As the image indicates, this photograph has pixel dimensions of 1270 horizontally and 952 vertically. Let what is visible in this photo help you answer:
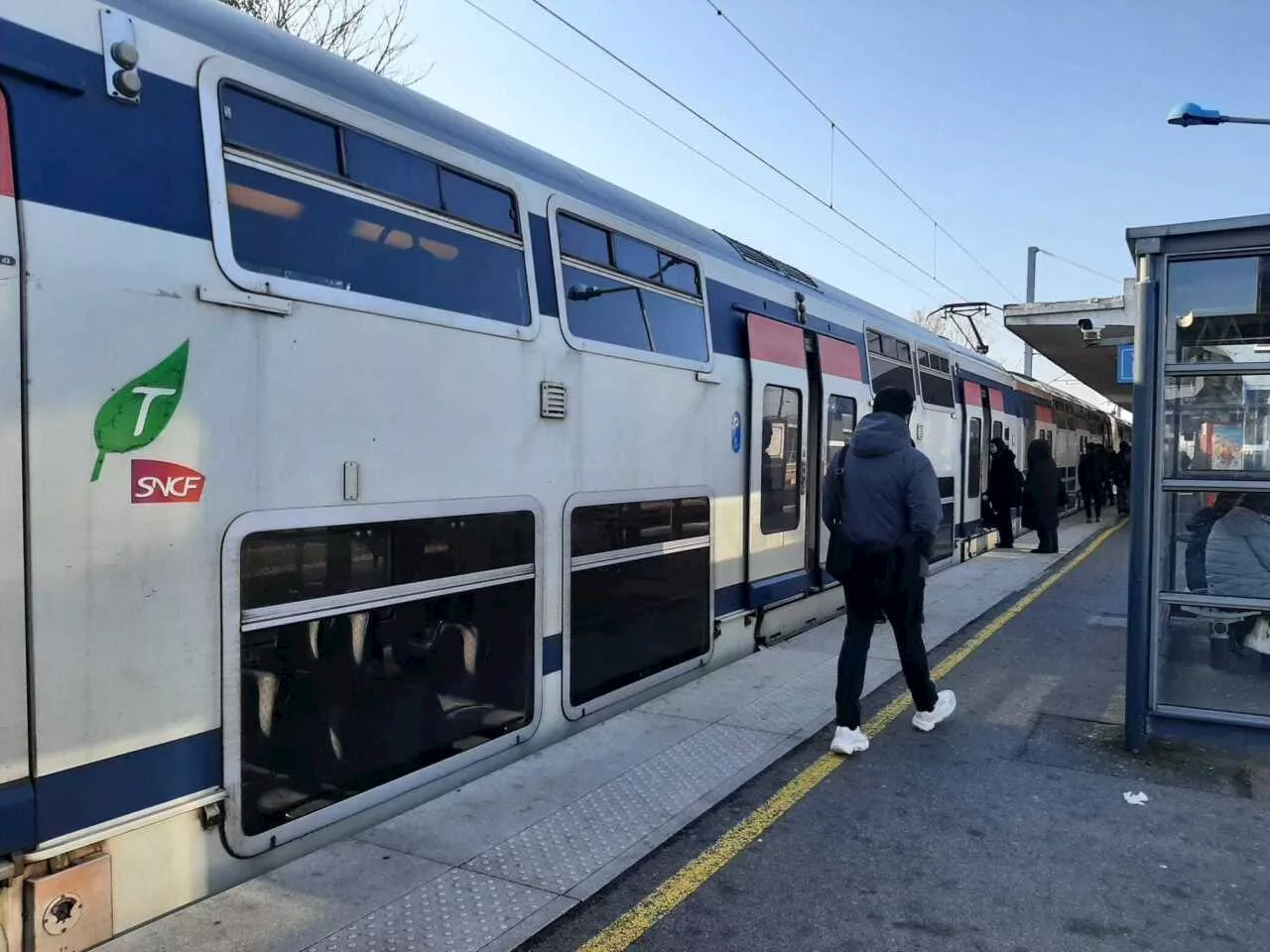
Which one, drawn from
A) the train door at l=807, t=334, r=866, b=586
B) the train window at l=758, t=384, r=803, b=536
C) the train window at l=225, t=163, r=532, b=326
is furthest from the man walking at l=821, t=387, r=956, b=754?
the train door at l=807, t=334, r=866, b=586

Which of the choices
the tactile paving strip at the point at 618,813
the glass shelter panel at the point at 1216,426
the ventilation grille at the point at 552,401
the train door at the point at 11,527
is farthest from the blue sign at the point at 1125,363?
the train door at the point at 11,527

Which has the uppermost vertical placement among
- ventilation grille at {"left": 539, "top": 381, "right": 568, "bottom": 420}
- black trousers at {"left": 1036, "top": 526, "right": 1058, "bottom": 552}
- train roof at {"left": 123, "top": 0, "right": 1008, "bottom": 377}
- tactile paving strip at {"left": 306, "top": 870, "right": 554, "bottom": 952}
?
train roof at {"left": 123, "top": 0, "right": 1008, "bottom": 377}

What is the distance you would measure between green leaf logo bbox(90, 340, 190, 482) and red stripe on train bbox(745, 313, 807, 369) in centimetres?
415

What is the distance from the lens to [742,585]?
20.8 ft

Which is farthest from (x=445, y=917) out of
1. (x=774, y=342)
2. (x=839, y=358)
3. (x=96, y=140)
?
(x=839, y=358)

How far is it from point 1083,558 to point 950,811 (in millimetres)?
10303

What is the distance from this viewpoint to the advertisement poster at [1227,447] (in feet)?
15.4

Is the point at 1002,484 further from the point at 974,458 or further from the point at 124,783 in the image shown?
the point at 124,783

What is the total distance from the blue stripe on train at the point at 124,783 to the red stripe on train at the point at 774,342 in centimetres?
435

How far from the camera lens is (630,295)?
504cm

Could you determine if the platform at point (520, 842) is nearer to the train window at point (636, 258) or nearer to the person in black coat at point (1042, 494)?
the train window at point (636, 258)

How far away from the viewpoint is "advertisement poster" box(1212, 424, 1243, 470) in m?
4.70

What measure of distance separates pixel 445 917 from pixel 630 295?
3.20m

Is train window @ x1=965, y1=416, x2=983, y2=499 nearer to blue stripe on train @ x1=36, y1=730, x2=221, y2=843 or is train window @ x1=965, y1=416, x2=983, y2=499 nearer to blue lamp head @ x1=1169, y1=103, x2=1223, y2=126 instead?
blue lamp head @ x1=1169, y1=103, x2=1223, y2=126
